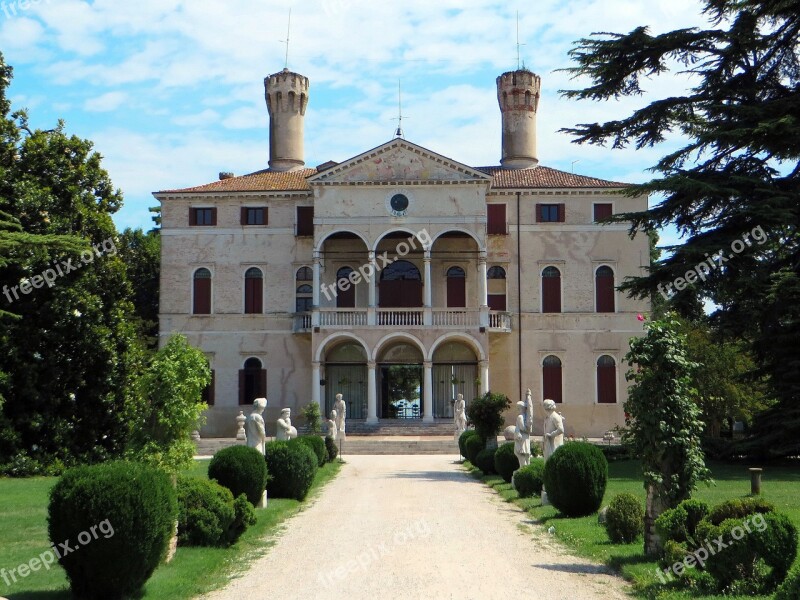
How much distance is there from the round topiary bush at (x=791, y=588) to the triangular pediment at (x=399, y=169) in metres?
35.9

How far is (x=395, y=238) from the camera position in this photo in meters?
44.7

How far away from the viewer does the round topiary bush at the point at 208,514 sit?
1272cm

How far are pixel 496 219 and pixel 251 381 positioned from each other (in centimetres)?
1391

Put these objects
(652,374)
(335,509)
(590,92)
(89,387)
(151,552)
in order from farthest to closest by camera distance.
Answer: (89,387), (590,92), (335,509), (652,374), (151,552)

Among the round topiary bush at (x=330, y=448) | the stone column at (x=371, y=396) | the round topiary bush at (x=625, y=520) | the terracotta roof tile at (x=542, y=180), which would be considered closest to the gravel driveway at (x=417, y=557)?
the round topiary bush at (x=625, y=520)

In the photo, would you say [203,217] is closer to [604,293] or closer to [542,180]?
[542,180]

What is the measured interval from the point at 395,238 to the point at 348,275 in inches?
113

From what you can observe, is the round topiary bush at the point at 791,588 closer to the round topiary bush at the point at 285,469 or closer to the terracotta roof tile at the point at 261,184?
the round topiary bush at the point at 285,469

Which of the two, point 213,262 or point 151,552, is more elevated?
point 213,262

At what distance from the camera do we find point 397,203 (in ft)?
141

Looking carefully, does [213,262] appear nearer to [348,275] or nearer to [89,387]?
[348,275]

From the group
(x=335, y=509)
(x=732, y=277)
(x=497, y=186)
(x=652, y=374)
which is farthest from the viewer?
(x=497, y=186)

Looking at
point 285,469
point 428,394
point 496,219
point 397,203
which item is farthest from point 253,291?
point 285,469

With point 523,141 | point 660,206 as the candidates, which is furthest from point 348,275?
point 660,206
